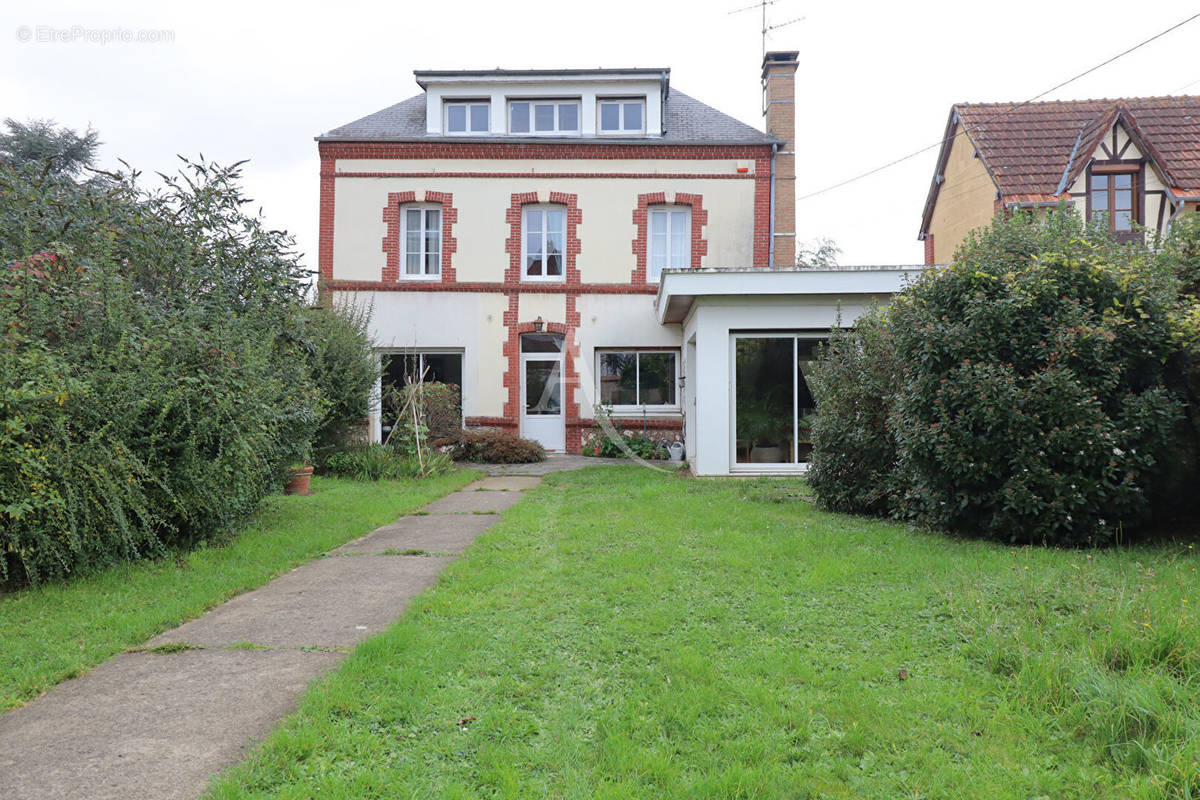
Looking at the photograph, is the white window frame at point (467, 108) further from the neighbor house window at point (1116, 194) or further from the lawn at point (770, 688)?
the lawn at point (770, 688)

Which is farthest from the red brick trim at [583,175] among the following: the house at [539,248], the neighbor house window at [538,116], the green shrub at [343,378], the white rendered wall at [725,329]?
the white rendered wall at [725,329]

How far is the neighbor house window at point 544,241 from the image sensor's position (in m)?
17.0

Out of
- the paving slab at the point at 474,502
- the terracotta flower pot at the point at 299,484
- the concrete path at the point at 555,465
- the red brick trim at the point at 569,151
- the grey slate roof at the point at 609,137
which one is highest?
the grey slate roof at the point at 609,137

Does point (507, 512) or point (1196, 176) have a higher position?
point (1196, 176)

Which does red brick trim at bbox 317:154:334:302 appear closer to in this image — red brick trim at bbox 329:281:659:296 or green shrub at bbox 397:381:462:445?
red brick trim at bbox 329:281:659:296

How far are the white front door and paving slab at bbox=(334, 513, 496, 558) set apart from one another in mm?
8625

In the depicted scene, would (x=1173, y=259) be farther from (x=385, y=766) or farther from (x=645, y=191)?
(x=645, y=191)

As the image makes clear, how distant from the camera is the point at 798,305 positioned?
11.6 metres

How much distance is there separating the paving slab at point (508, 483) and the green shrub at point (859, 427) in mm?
4266

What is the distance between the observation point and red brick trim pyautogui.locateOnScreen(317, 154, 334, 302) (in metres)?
16.7

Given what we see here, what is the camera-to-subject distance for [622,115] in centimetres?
1756

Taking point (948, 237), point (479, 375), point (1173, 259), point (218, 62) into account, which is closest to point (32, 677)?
point (1173, 259)

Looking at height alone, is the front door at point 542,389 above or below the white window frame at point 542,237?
below

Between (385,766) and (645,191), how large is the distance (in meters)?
15.5
